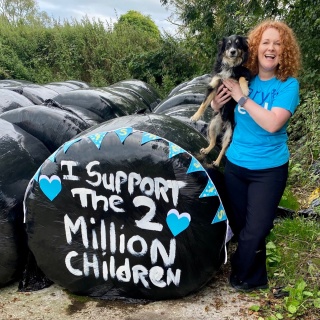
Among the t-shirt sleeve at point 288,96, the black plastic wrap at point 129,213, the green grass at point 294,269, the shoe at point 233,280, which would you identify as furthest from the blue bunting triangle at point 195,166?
the green grass at point 294,269

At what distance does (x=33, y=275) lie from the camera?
136 inches

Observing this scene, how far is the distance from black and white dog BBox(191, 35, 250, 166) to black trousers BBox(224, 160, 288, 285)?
26 centimetres

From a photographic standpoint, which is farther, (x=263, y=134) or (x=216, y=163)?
(x=216, y=163)

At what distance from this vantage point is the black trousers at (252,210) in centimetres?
292

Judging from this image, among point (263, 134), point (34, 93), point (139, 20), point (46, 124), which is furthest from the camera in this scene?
point (139, 20)

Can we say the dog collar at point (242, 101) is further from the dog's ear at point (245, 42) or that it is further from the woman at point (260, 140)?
the dog's ear at point (245, 42)

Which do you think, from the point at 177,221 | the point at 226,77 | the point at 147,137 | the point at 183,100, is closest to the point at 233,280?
the point at 177,221

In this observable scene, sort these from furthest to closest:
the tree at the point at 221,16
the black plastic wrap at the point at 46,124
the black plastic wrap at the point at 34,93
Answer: the tree at the point at 221,16 → the black plastic wrap at the point at 34,93 → the black plastic wrap at the point at 46,124

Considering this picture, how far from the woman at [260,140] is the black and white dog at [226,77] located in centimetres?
5

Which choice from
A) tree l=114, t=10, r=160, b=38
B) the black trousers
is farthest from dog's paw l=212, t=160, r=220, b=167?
tree l=114, t=10, r=160, b=38

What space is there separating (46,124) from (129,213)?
1413 mm

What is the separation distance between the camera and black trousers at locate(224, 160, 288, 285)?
2.92 m

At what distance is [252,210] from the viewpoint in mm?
2979

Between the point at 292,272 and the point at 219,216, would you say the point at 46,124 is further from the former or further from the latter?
the point at 292,272
